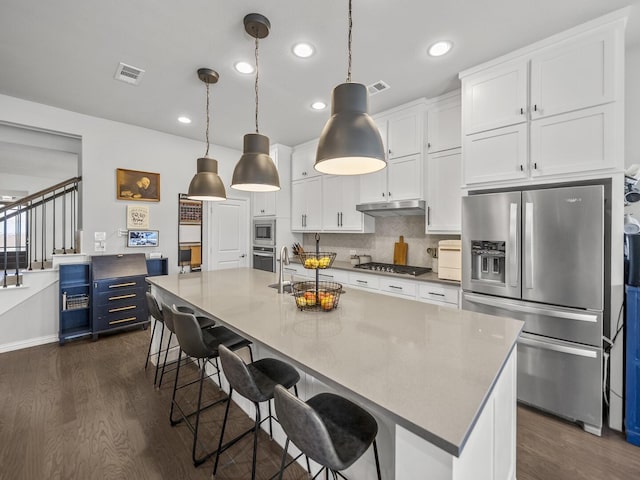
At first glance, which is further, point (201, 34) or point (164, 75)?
point (164, 75)

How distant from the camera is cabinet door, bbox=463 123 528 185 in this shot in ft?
7.60

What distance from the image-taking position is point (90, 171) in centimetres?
372

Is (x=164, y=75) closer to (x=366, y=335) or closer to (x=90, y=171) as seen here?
(x=90, y=171)

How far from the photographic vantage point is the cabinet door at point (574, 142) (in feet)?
6.40

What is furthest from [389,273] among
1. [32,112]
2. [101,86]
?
[32,112]

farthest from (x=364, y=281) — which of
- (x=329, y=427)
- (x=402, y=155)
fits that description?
(x=329, y=427)

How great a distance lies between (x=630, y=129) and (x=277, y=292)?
3.16m

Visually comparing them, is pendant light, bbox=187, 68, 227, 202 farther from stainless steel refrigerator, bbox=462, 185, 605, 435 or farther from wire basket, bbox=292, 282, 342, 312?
stainless steel refrigerator, bbox=462, 185, 605, 435

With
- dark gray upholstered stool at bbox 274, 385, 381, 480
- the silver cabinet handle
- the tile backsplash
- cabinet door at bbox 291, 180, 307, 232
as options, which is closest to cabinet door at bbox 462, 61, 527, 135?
the tile backsplash

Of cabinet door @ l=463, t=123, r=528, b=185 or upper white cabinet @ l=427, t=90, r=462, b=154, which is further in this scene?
upper white cabinet @ l=427, t=90, r=462, b=154

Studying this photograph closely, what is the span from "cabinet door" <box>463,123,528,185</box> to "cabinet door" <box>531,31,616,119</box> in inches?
8.1

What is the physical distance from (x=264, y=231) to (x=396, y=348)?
13.5 ft

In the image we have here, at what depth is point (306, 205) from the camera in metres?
4.64

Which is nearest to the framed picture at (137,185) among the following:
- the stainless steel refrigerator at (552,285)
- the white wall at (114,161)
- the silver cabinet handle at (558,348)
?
the white wall at (114,161)
